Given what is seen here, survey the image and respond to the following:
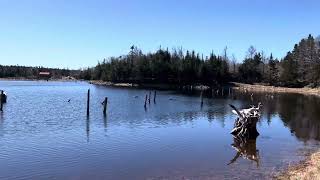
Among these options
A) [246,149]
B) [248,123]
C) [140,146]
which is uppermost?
[248,123]

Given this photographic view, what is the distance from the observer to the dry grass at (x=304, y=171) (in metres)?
26.6

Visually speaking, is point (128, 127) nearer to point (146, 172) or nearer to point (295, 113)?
point (146, 172)

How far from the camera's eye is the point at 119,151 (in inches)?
1510

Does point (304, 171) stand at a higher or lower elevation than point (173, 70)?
lower

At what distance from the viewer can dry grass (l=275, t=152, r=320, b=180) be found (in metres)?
26.6

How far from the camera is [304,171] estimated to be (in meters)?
29.8

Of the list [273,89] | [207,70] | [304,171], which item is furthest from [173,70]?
[304,171]

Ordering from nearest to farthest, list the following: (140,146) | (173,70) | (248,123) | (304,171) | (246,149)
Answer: (304,171) < (140,146) < (246,149) < (248,123) < (173,70)

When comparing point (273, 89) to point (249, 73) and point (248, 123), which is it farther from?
point (248, 123)

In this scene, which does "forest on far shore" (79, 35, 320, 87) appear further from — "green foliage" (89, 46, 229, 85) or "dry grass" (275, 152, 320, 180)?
"dry grass" (275, 152, 320, 180)

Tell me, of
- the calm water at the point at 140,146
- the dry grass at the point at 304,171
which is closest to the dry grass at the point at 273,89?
the calm water at the point at 140,146

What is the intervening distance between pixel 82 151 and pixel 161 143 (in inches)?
347

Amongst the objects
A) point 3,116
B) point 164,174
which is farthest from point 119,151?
point 3,116

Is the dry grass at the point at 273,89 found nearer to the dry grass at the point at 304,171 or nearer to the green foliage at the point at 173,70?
the green foliage at the point at 173,70
